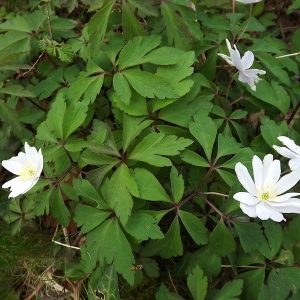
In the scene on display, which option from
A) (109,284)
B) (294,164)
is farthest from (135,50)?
(109,284)

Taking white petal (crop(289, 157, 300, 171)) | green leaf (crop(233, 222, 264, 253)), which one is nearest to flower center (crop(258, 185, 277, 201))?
white petal (crop(289, 157, 300, 171))

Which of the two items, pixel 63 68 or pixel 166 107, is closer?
pixel 166 107

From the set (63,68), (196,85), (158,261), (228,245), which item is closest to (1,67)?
(63,68)

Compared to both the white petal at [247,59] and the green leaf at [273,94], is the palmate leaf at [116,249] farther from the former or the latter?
the green leaf at [273,94]

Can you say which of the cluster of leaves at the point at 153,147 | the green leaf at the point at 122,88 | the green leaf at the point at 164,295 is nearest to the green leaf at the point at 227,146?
the cluster of leaves at the point at 153,147

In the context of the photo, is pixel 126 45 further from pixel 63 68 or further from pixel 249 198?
pixel 249 198
